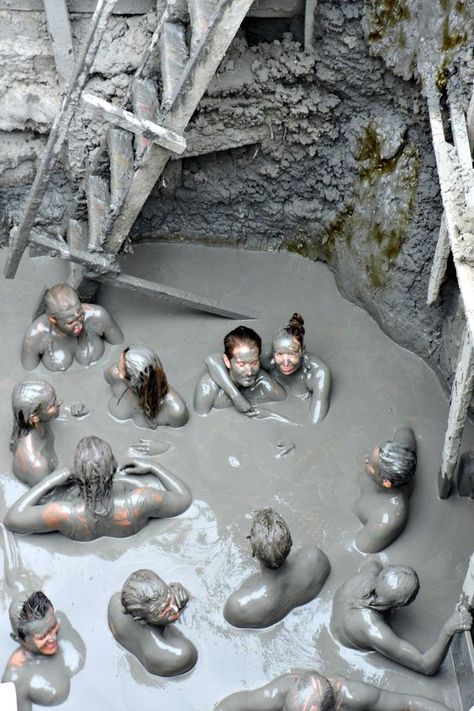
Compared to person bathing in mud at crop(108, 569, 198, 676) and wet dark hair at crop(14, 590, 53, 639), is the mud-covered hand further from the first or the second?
wet dark hair at crop(14, 590, 53, 639)

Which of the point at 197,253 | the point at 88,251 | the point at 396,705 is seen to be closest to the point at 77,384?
the point at 88,251

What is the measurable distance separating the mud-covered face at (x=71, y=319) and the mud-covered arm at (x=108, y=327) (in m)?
0.28

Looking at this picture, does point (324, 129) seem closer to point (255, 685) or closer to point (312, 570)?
point (312, 570)

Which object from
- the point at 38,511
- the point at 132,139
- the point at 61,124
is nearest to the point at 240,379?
the point at 38,511

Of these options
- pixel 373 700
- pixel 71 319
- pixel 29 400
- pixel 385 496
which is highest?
pixel 71 319

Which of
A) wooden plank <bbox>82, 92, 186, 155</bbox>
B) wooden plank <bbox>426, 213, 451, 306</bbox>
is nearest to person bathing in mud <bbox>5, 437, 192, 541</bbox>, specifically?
wooden plank <bbox>82, 92, 186, 155</bbox>

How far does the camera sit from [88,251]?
8.26 metres

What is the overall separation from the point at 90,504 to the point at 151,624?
939 millimetres

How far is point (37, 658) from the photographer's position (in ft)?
22.0

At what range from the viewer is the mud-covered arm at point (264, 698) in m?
6.41

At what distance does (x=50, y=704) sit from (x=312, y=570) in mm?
1803

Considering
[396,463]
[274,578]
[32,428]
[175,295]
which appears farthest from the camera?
[175,295]

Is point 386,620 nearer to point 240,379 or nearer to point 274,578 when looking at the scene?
point 274,578

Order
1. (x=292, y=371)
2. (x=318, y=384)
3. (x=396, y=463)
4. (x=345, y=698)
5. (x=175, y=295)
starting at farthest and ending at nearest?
1. (x=175, y=295)
2. (x=318, y=384)
3. (x=292, y=371)
4. (x=396, y=463)
5. (x=345, y=698)
